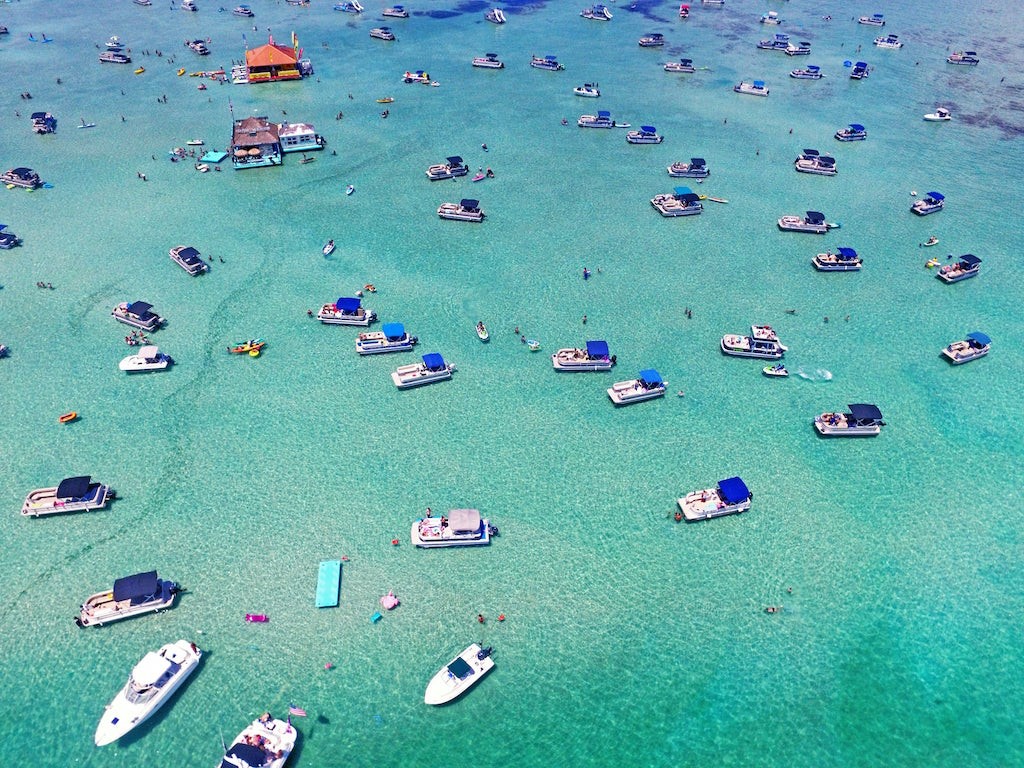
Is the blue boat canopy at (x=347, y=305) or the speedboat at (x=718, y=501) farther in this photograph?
the blue boat canopy at (x=347, y=305)

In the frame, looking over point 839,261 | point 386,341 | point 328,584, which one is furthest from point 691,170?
point 328,584

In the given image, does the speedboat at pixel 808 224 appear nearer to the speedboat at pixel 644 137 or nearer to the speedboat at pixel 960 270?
the speedboat at pixel 960 270

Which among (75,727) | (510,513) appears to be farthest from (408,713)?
(75,727)

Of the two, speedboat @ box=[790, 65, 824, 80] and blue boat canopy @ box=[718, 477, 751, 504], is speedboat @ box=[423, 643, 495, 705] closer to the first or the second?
blue boat canopy @ box=[718, 477, 751, 504]

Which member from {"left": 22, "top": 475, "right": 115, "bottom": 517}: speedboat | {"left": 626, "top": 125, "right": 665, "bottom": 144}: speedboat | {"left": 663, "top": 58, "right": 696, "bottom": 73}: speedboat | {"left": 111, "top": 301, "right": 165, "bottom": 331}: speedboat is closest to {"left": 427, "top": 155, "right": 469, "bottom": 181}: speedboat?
{"left": 626, "top": 125, "right": 665, "bottom": 144}: speedboat

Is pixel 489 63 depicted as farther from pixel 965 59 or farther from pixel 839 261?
pixel 965 59

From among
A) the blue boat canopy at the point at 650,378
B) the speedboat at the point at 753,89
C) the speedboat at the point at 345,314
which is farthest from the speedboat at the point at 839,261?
the speedboat at the point at 753,89
